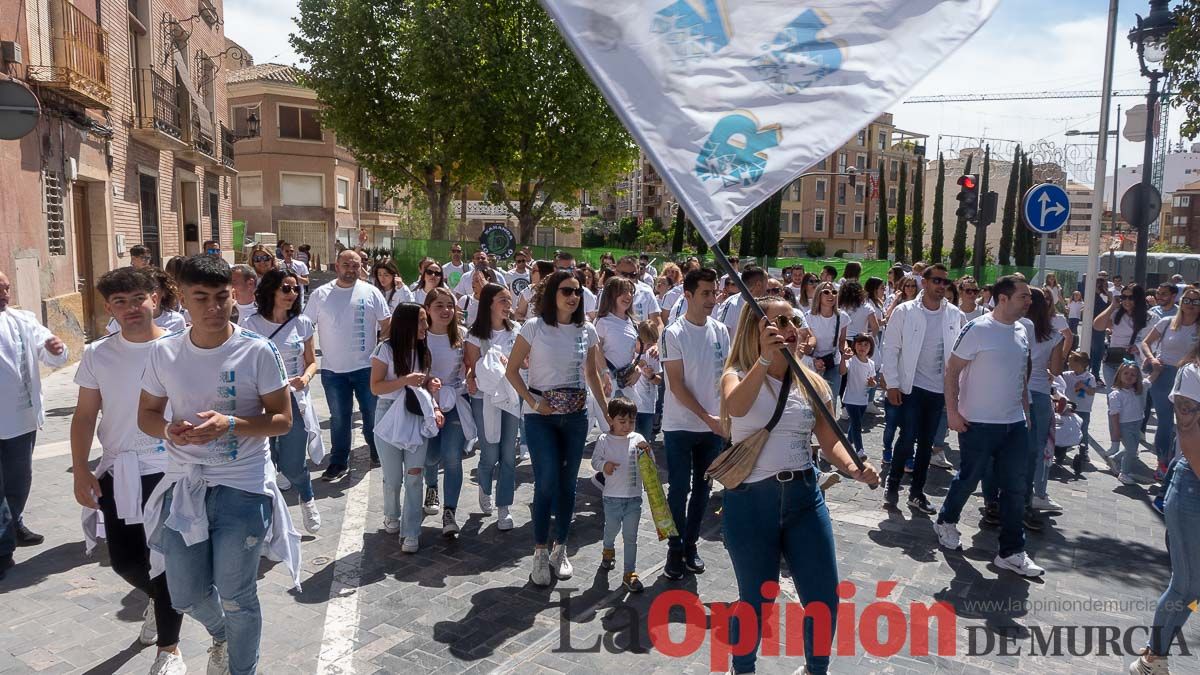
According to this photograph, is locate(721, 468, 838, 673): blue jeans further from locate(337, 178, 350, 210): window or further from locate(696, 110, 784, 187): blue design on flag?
locate(337, 178, 350, 210): window

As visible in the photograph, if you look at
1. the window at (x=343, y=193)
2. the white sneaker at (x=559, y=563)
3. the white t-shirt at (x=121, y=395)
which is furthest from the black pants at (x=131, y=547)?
the window at (x=343, y=193)

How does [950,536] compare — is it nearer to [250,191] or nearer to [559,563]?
[559,563]

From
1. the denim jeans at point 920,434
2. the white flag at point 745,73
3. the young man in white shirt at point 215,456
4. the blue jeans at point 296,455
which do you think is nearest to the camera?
the white flag at point 745,73

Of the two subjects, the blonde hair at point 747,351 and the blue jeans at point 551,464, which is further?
the blue jeans at point 551,464

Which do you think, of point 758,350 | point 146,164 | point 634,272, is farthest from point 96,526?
point 146,164

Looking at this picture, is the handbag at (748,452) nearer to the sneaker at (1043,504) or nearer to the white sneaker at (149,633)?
the white sneaker at (149,633)

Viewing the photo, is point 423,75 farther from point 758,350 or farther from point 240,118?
point 758,350

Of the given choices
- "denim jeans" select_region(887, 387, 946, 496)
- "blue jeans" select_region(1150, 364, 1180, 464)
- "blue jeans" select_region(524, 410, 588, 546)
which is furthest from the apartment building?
"blue jeans" select_region(1150, 364, 1180, 464)

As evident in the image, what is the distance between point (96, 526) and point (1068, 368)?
808 centimetres

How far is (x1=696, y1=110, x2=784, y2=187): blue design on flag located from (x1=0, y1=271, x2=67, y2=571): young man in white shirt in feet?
14.6

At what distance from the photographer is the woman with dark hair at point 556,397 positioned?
4.88 m

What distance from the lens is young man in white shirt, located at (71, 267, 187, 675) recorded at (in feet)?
12.2

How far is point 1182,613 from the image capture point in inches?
149

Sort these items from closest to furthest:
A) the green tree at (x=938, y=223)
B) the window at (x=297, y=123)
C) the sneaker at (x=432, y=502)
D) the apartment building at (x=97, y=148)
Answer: the sneaker at (x=432, y=502)
the apartment building at (x=97, y=148)
the window at (x=297, y=123)
the green tree at (x=938, y=223)
